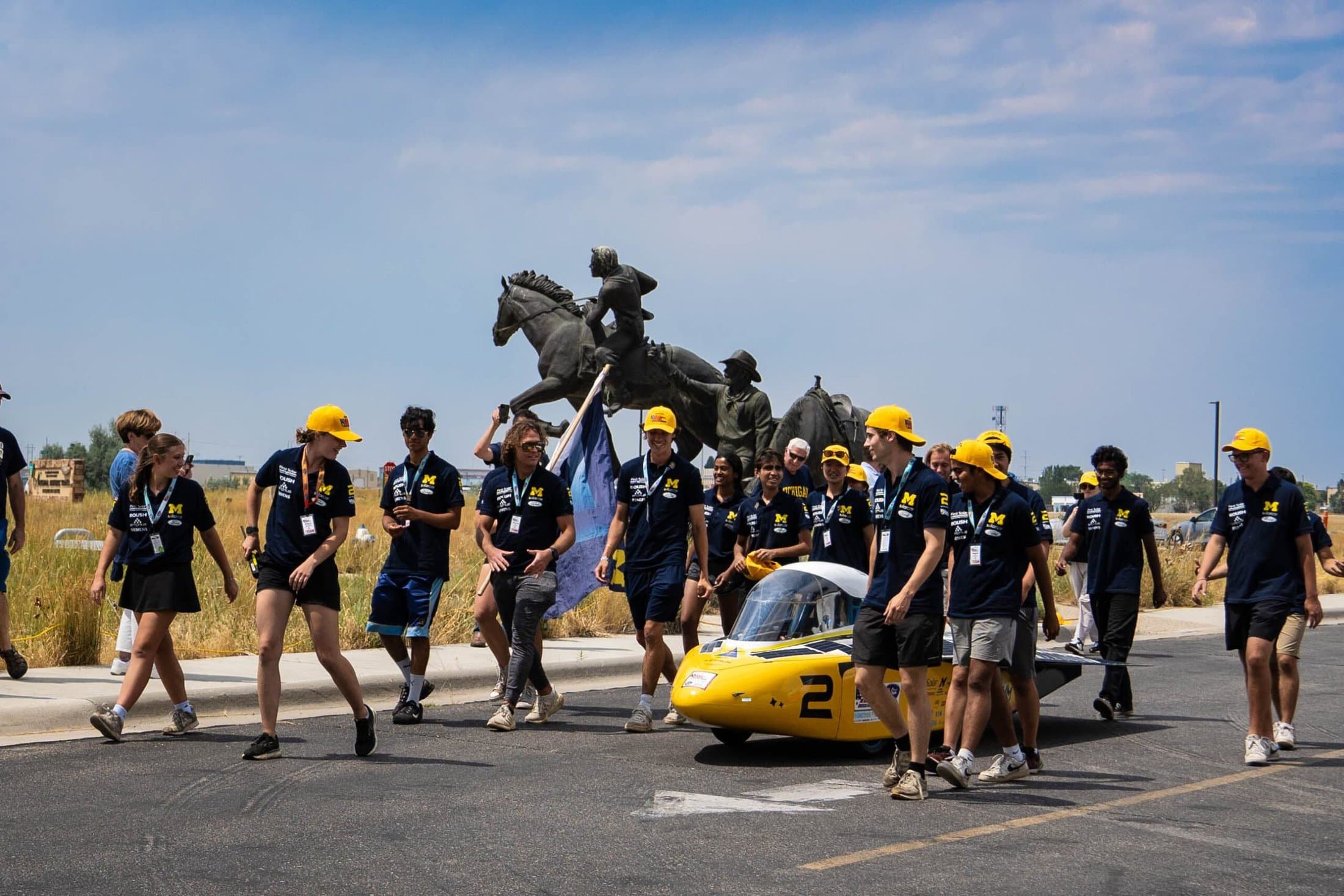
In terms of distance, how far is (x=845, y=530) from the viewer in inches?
403

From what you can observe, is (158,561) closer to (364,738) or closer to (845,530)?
(364,738)

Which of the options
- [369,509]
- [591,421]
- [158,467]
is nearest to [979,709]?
[158,467]

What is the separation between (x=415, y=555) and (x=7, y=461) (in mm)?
2990

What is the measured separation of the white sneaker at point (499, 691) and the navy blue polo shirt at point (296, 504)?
7.02 ft

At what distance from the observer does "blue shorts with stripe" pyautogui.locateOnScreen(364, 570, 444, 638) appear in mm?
9875

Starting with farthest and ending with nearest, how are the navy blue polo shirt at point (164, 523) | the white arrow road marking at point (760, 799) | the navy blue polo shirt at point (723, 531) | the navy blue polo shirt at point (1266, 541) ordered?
the navy blue polo shirt at point (723, 531) < the navy blue polo shirt at point (1266, 541) < the navy blue polo shirt at point (164, 523) < the white arrow road marking at point (760, 799)

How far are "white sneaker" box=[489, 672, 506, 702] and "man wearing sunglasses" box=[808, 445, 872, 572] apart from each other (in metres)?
2.28

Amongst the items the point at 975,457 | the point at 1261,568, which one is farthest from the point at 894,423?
the point at 1261,568

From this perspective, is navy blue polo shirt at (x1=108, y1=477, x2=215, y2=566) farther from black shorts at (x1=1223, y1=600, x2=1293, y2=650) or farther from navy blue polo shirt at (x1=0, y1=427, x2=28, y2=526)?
black shorts at (x1=1223, y1=600, x2=1293, y2=650)

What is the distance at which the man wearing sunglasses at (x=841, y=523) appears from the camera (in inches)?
402

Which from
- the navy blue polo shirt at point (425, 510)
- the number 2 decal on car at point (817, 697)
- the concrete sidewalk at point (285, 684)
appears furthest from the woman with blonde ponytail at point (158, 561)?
the number 2 decal on car at point (817, 697)

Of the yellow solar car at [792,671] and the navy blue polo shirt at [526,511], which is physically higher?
the navy blue polo shirt at [526,511]

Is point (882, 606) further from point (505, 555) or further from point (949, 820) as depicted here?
point (505, 555)

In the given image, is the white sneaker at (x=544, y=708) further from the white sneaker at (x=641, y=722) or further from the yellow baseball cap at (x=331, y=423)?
the yellow baseball cap at (x=331, y=423)
